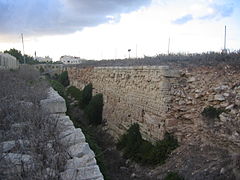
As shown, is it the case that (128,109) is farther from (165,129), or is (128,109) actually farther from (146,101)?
(165,129)

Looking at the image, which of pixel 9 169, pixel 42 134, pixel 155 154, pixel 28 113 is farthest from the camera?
pixel 155 154

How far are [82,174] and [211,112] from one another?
376 centimetres

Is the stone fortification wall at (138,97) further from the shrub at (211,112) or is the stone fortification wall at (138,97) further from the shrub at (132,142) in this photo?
the shrub at (211,112)

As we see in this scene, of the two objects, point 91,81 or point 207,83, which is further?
point 91,81

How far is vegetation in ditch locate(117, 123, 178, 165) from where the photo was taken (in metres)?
6.57

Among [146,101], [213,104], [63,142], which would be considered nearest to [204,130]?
[213,104]

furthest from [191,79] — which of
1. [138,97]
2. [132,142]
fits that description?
[132,142]

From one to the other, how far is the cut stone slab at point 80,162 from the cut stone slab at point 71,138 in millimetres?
473

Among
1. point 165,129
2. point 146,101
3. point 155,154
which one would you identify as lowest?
point 155,154

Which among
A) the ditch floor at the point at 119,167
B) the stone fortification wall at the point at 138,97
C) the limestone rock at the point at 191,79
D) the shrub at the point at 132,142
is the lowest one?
the ditch floor at the point at 119,167

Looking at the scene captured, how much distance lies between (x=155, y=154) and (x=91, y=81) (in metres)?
9.60

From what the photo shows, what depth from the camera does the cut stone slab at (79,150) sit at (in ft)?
11.1

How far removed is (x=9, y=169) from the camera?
106 inches

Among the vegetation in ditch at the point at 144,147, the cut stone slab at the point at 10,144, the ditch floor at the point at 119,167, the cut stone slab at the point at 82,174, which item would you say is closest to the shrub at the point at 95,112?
the ditch floor at the point at 119,167
